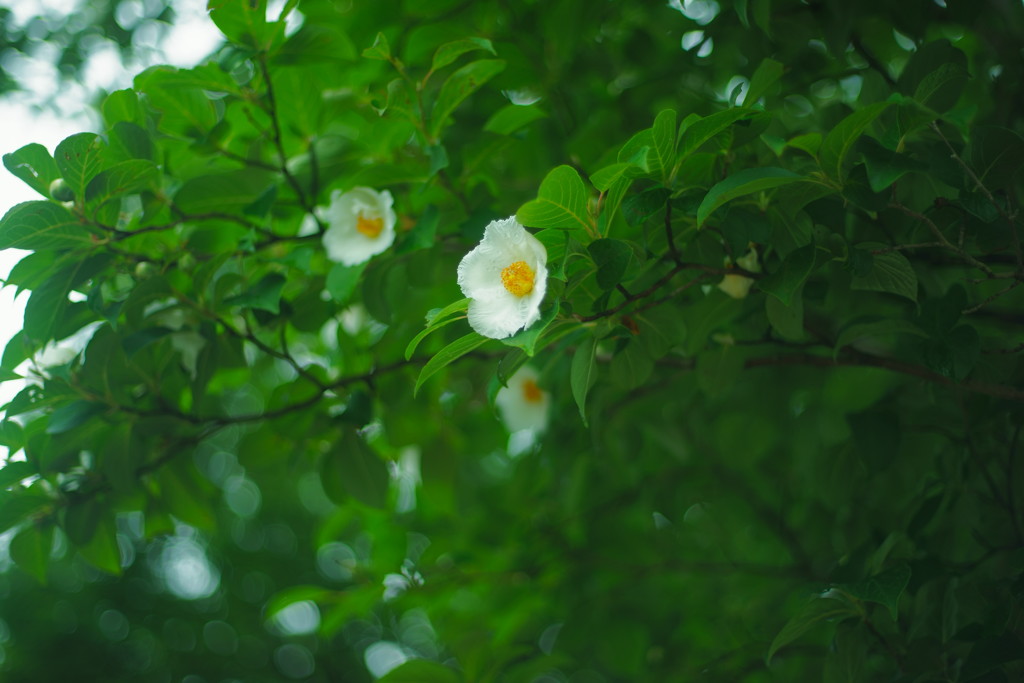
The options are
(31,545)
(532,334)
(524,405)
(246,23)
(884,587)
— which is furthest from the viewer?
(524,405)

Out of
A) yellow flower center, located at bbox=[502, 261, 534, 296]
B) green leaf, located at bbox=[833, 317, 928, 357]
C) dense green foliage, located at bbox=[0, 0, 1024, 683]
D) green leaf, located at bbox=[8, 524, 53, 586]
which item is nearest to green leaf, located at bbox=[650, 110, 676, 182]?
dense green foliage, located at bbox=[0, 0, 1024, 683]

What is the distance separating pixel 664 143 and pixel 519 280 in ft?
0.85

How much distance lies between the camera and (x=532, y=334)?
0.84 m

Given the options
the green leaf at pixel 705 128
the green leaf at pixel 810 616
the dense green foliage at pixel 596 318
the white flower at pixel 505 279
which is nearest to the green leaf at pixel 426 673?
the dense green foliage at pixel 596 318

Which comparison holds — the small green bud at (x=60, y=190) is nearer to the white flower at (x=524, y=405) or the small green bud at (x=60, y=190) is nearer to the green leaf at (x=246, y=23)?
the green leaf at (x=246, y=23)

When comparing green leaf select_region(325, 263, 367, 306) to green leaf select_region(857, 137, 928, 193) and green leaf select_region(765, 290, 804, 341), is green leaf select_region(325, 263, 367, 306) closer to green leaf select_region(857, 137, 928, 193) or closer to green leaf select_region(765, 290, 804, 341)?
green leaf select_region(765, 290, 804, 341)

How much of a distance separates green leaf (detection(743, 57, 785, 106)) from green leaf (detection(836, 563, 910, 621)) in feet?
2.31

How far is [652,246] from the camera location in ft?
3.67

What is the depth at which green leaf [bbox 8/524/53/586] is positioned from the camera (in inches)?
60.4

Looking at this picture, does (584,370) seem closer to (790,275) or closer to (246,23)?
(790,275)

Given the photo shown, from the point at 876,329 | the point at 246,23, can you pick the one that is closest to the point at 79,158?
the point at 246,23

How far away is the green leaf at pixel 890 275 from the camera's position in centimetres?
105

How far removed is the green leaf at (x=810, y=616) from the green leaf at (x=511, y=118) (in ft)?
3.03

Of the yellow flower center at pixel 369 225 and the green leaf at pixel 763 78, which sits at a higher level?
the green leaf at pixel 763 78
